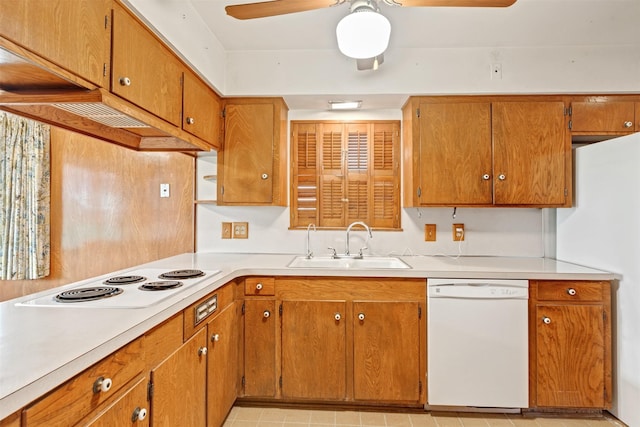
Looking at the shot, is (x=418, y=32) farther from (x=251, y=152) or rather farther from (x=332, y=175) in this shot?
(x=251, y=152)

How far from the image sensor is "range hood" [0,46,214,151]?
3.40 feet

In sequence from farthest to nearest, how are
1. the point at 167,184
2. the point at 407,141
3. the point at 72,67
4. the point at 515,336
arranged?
the point at 167,184 < the point at 407,141 < the point at 515,336 < the point at 72,67

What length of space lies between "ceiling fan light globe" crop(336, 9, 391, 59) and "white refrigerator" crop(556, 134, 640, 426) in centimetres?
148

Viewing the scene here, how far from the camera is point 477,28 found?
6.48 feet

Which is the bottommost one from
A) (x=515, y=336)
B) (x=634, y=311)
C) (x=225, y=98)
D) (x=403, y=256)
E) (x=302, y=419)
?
(x=302, y=419)

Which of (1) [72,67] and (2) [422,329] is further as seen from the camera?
(2) [422,329]

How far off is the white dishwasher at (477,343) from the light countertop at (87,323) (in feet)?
0.32

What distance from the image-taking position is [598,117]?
217cm

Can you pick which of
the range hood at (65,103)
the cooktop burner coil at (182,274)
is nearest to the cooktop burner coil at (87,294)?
the cooktop burner coil at (182,274)

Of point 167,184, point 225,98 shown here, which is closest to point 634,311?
point 225,98

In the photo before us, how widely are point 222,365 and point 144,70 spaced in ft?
4.85

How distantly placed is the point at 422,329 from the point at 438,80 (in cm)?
162

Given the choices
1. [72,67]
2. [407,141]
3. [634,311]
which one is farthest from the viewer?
[407,141]

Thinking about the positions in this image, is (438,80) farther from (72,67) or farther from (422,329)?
(72,67)
